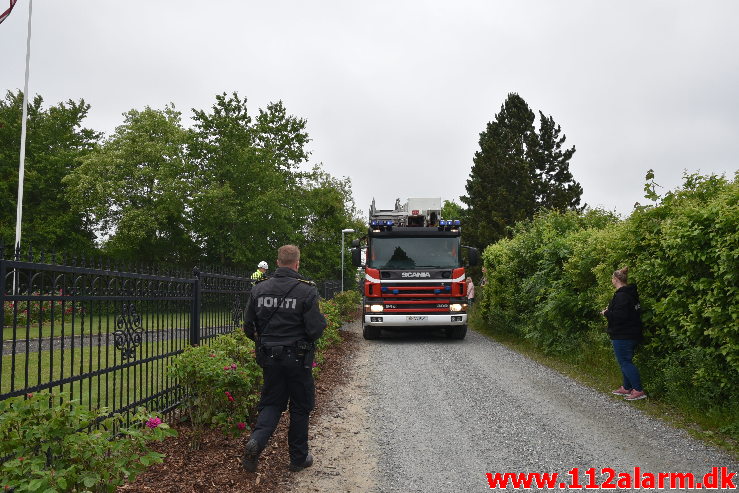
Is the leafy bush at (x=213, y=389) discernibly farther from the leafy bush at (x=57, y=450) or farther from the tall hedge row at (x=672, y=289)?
the tall hedge row at (x=672, y=289)

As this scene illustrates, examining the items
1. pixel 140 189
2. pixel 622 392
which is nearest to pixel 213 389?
pixel 622 392

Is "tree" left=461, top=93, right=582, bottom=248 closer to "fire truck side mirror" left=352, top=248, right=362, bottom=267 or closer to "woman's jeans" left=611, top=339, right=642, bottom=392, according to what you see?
"fire truck side mirror" left=352, top=248, right=362, bottom=267

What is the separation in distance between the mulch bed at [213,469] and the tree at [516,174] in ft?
120

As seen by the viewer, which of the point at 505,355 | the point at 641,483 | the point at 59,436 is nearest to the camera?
the point at 59,436

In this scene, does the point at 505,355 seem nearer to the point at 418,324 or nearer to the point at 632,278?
the point at 418,324

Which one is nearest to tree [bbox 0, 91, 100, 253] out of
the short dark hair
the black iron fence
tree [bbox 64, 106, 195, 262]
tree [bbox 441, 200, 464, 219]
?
tree [bbox 64, 106, 195, 262]

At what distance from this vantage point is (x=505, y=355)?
1238 cm

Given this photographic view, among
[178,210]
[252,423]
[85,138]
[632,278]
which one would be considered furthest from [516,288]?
[85,138]

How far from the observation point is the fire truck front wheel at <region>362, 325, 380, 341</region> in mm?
15484

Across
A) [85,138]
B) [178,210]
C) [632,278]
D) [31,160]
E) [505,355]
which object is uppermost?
[85,138]

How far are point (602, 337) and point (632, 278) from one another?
6.66 feet

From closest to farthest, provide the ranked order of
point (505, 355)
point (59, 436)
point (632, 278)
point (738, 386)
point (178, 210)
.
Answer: point (59, 436), point (738, 386), point (632, 278), point (505, 355), point (178, 210)

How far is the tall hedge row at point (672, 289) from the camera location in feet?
19.6

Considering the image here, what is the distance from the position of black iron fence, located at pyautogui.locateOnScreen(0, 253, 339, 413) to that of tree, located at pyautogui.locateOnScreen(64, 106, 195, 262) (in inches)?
1100
